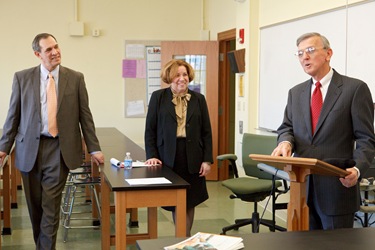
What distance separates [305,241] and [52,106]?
227 centimetres

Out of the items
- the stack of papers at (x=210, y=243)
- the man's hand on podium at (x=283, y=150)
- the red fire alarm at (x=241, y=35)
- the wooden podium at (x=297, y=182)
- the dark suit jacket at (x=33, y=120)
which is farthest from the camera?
the red fire alarm at (x=241, y=35)

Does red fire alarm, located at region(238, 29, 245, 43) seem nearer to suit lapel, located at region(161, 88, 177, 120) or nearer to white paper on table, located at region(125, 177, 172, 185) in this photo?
suit lapel, located at region(161, 88, 177, 120)

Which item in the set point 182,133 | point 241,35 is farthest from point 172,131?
point 241,35

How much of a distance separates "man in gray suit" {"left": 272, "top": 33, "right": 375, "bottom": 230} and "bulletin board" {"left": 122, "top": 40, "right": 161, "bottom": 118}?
565 centimetres

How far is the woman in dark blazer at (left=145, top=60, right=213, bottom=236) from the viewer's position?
3.87 meters

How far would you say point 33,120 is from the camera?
3.81m

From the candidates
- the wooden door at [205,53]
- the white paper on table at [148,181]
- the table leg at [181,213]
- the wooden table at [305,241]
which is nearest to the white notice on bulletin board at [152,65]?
the wooden door at [205,53]

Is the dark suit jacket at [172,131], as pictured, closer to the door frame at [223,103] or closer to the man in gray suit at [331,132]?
the man in gray suit at [331,132]

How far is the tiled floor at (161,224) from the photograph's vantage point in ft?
16.0

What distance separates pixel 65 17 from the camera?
26.5ft

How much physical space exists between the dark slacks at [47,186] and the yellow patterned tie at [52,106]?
8 cm

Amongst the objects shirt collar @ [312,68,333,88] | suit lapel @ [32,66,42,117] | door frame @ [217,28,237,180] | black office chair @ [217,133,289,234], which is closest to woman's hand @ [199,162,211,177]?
black office chair @ [217,133,289,234]

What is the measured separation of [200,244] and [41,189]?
6.96 ft

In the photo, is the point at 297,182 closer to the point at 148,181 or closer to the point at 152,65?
the point at 148,181
